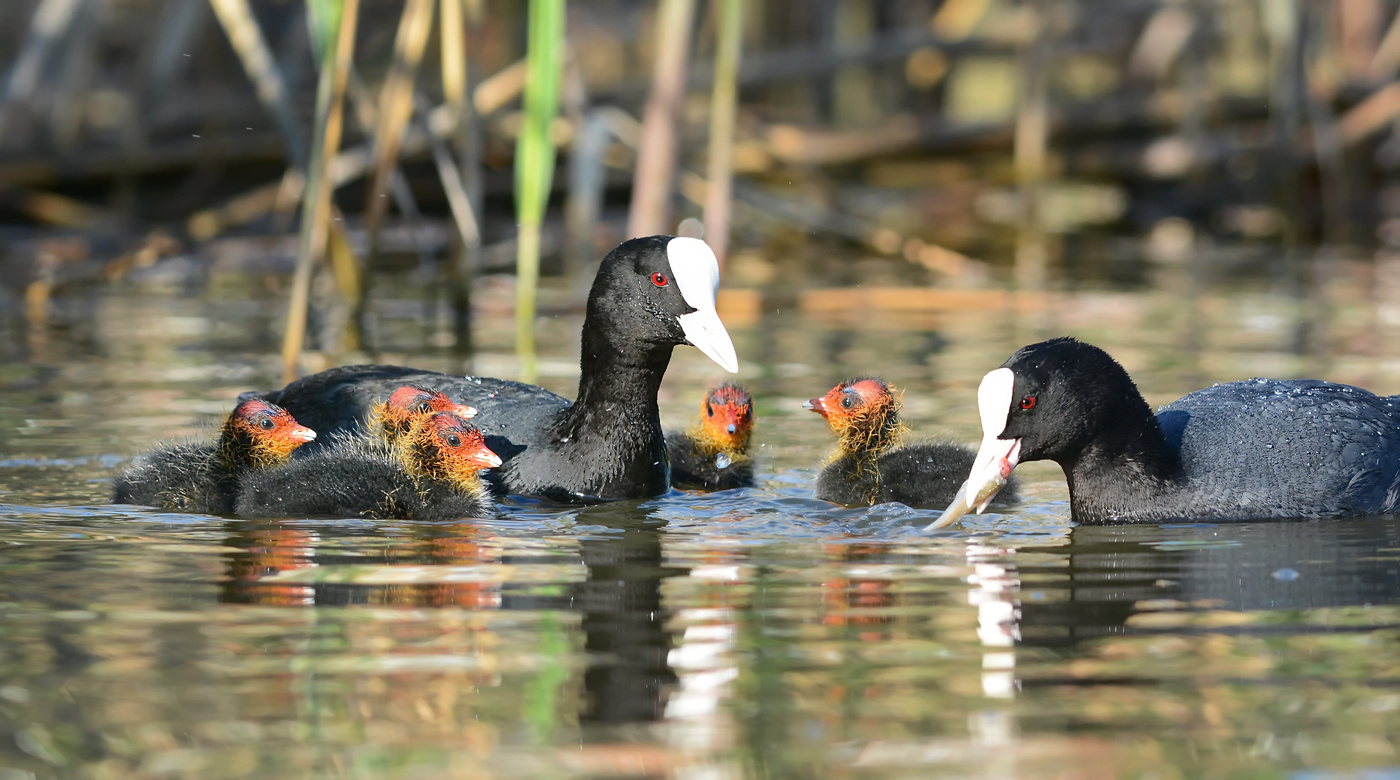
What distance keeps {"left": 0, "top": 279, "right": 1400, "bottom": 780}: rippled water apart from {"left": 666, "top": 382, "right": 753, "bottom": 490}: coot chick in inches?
4.6

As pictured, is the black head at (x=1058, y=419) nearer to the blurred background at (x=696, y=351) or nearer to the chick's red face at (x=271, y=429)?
the blurred background at (x=696, y=351)

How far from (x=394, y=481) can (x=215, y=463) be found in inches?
18.8

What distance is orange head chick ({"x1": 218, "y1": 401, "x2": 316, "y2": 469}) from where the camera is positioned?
4.62 metres

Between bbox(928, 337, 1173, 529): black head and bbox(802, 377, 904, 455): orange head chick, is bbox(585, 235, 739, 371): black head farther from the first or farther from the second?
bbox(928, 337, 1173, 529): black head

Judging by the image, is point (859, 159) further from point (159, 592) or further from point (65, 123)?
point (159, 592)

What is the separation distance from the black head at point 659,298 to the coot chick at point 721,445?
0.41m

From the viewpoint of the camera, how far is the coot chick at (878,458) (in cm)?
482

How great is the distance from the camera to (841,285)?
9.64 m

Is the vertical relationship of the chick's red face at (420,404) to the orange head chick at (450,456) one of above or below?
above

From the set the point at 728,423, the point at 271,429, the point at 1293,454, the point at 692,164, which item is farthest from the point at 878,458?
the point at 692,164

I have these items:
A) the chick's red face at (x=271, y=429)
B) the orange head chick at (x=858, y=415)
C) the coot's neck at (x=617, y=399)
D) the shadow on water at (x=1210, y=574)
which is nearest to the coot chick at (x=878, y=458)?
the orange head chick at (x=858, y=415)

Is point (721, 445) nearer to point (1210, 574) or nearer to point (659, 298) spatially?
point (659, 298)

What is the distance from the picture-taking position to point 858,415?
5070 mm

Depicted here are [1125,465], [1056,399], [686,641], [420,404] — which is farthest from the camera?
[420,404]
